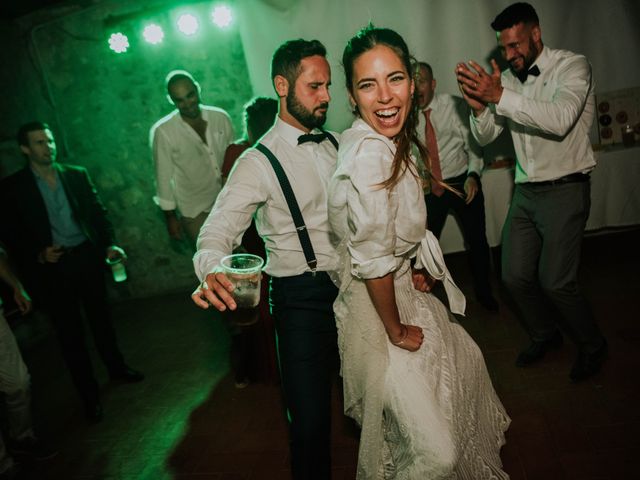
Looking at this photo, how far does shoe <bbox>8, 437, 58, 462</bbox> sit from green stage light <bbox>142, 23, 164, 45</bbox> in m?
4.05

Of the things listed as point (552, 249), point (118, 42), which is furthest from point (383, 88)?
point (118, 42)

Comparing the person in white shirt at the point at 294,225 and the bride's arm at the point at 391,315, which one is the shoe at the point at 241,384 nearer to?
the person in white shirt at the point at 294,225

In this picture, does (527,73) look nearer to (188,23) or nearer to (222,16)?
(222,16)

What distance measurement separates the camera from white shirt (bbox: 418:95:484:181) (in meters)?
3.79

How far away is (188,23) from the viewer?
194 inches

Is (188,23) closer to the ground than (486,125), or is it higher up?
higher up

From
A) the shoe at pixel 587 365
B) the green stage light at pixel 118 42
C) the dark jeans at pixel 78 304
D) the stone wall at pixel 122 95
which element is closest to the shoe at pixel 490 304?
the shoe at pixel 587 365

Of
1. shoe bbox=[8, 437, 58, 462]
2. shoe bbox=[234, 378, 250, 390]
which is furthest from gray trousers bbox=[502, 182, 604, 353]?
shoe bbox=[8, 437, 58, 462]

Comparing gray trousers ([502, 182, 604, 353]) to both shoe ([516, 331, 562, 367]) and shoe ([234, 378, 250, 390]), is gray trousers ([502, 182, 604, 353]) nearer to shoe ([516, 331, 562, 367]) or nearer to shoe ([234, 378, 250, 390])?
shoe ([516, 331, 562, 367])

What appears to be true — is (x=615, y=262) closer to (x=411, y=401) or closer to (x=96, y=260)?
(x=411, y=401)

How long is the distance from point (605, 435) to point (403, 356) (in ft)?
4.72

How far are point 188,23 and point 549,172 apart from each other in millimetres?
4082

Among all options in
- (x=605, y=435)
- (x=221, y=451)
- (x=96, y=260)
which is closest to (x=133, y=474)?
(x=221, y=451)

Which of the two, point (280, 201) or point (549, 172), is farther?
point (549, 172)
